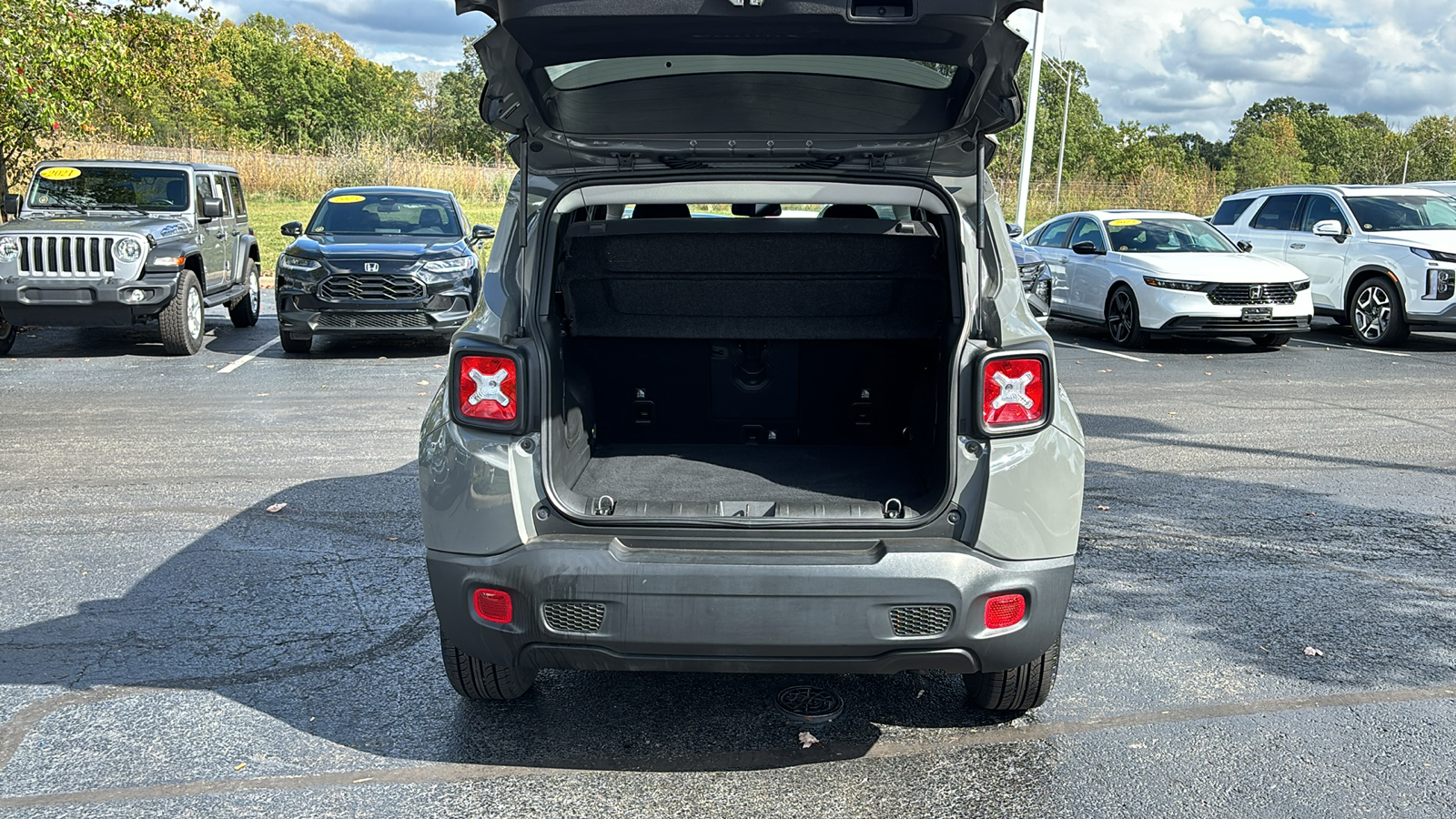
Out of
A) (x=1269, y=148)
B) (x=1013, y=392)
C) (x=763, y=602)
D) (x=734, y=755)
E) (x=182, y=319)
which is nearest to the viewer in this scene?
(x=763, y=602)

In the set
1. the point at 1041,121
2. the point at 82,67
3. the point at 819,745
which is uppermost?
the point at 1041,121

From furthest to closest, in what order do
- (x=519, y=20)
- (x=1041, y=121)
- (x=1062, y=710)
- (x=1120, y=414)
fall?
(x=1041, y=121)
(x=1120, y=414)
(x=1062, y=710)
(x=519, y=20)

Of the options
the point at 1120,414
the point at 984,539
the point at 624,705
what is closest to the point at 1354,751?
the point at 984,539

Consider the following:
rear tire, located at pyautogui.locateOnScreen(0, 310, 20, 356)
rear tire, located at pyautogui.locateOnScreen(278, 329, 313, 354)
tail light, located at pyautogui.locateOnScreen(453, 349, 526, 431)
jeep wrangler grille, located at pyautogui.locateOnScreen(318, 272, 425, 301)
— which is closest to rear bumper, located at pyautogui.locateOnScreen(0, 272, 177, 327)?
rear tire, located at pyautogui.locateOnScreen(0, 310, 20, 356)

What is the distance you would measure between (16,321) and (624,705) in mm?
10359

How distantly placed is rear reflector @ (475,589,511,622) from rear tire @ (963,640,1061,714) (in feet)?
4.57

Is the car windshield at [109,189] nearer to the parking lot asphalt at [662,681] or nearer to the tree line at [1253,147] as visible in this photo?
the parking lot asphalt at [662,681]

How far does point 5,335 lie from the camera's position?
39.3 ft

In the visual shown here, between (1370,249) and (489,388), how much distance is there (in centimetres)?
1346

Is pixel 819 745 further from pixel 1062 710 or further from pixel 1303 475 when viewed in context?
pixel 1303 475

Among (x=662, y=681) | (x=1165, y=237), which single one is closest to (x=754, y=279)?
(x=662, y=681)

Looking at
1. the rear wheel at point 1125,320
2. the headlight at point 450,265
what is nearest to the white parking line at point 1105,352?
the rear wheel at point 1125,320

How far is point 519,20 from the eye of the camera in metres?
2.94

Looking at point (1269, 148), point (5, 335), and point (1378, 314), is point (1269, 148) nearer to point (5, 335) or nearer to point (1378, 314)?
point (1378, 314)
